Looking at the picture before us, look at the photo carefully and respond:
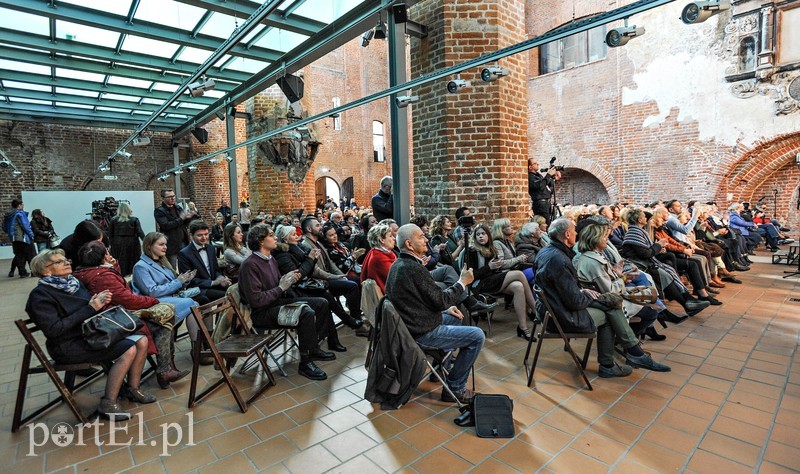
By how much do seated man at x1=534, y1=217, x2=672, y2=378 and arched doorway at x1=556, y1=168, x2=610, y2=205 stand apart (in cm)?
1170

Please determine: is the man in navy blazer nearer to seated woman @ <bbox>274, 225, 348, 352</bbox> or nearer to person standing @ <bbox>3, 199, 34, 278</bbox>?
seated woman @ <bbox>274, 225, 348, 352</bbox>

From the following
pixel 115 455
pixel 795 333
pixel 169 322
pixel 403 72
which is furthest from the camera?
pixel 403 72

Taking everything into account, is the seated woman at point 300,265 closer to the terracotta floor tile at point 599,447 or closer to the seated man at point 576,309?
the seated man at point 576,309

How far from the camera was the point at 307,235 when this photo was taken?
5031 mm

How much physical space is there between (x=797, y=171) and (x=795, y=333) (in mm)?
9769

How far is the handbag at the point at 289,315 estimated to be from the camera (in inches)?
146

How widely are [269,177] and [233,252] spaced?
24.2ft

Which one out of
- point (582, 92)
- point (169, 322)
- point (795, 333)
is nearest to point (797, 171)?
point (582, 92)

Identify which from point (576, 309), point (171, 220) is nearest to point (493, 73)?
point (576, 309)

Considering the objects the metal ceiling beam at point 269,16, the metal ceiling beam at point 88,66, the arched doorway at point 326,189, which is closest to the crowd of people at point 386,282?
the metal ceiling beam at point 269,16

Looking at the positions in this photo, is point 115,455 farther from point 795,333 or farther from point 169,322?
point 795,333

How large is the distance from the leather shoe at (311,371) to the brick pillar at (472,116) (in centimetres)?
349

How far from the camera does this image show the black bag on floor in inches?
107

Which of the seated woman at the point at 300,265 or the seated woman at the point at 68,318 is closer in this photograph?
the seated woman at the point at 68,318
